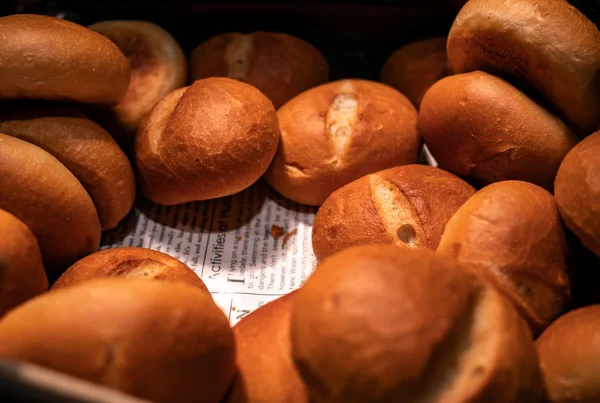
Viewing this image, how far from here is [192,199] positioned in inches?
48.5

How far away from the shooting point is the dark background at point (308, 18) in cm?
145

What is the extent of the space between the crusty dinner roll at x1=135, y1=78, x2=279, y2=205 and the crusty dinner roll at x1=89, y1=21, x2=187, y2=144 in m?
0.07

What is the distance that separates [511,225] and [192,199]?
0.69 metres

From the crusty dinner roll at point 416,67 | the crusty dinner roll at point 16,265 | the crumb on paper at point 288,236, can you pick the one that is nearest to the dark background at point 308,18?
the crusty dinner roll at point 416,67

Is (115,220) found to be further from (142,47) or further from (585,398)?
(585,398)

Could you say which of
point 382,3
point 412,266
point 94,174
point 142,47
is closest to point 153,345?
point 412,266

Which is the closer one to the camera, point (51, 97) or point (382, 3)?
point (51, 97)

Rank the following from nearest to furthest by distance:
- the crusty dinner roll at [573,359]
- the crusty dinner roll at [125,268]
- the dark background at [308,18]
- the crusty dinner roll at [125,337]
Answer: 1. the crusty dinner roll at [125,337]
2. the crusty dinner roll at [573,359]
3. the crusty dinner roll at [125,268]
4. the dark background at [308,18]

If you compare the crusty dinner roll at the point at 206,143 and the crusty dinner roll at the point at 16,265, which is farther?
the crusty dinner roll at the point at 206,143

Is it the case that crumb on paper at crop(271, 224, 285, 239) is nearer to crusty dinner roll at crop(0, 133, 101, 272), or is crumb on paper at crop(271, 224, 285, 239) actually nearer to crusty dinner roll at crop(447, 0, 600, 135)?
crusty dinner roll at crop(0, 133, 101, 272)

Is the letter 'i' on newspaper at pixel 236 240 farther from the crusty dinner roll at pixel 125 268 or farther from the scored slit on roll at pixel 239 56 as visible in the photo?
the scored slit on roll at pixel 239 56

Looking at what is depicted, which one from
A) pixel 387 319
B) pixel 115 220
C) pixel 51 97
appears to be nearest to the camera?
pixel 387 319

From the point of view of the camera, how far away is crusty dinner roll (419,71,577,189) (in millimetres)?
1064

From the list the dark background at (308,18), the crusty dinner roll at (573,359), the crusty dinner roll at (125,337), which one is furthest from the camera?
the dark background at (308,18)
